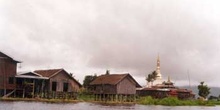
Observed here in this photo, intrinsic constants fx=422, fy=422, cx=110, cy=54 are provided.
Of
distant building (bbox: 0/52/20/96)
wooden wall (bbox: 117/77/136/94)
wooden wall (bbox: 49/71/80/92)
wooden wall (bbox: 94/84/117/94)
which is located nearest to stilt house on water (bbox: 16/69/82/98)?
wooden wall (bbox: 49/71/80/92)

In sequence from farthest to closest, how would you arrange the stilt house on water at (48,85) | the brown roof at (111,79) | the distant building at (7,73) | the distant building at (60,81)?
1. the brown roof at (111,79)
2. the distant building at (60,81)
3. the stilt house on water at (48,85)
4. the distant building at (7,73)

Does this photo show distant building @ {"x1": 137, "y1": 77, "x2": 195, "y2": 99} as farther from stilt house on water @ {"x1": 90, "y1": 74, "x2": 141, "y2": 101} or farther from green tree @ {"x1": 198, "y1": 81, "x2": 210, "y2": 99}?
stilt house on water @ {"x1": 90, "y1": 74, "x2": 141, "y2": 101}

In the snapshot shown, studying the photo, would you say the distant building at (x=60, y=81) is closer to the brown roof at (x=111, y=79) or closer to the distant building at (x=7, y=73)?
the distant building at (x=7, y=73)

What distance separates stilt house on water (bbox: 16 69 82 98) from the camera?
61.2m

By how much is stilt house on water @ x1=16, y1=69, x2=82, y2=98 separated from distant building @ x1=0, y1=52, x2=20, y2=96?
1023mm

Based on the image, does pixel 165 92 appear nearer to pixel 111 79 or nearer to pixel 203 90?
pixel 203 90

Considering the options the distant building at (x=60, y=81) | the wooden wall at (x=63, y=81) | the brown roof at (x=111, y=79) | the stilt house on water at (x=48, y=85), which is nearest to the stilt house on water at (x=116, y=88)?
the brown roof at (x=111, y=79)

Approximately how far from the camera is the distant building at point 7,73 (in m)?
58.1

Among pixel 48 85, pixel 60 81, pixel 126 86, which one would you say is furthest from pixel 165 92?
pixel 48 85

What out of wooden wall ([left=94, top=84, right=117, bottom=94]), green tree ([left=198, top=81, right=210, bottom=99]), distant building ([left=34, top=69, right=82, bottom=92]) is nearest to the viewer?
distant building ([left=34, top=69, right=82, bottom=92])

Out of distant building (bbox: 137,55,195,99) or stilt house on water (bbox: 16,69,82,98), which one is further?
distant building (bbox: 137,55,195,99)

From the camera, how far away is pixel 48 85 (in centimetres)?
6425

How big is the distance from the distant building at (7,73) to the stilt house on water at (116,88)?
59.1ft

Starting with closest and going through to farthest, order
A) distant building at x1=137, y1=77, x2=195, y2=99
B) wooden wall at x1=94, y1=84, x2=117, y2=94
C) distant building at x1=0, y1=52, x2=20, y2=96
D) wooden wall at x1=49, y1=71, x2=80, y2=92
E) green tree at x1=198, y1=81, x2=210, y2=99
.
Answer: distant building at x1=0, y1=52, x2=20, y2=96 < wooden wall at x1=49, y1=71, x2=80, y2=92 < wooden wall at x1=94, y1=84, x2=117, y2=94 < distant building at x1=137, y1=77, x2=195, y2=99 < green tree at x1=198, y1=81, x2=210, y2=99
